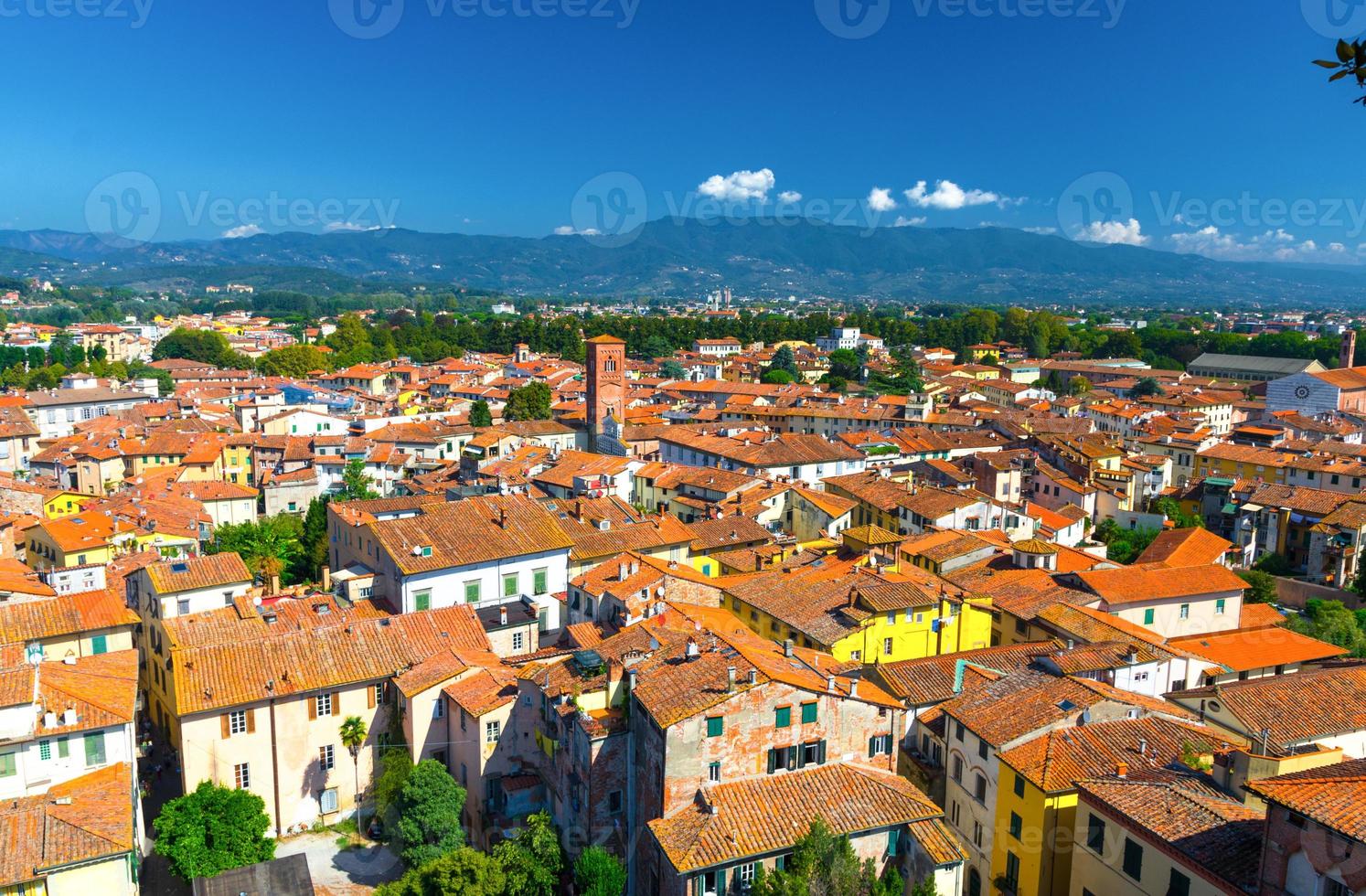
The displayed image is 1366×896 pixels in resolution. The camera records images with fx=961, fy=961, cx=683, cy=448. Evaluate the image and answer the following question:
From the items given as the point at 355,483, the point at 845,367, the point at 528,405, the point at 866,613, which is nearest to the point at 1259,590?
the point at 866,613

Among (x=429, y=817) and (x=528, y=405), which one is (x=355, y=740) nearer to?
(x=429, y=817)

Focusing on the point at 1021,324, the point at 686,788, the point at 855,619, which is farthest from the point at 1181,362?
the point at 686,788

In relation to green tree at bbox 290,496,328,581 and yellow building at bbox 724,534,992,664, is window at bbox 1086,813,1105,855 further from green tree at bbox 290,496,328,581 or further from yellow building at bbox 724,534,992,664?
green tree at bbox 290,496,328,581

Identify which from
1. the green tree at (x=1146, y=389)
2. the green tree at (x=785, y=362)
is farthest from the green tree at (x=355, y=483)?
the green tree at (x=1146, y=389)

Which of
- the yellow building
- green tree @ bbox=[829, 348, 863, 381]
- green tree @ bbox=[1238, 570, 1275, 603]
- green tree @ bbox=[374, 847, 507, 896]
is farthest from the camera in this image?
green tree @ bbox=[829, 348, 863, 381]

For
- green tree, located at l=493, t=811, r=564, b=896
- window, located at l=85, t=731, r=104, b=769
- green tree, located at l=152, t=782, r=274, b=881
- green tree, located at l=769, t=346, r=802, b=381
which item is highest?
green tree, located at l=769, t=346, r=802, b=381

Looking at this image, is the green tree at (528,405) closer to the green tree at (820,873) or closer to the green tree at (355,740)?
the green tree at (355,740)

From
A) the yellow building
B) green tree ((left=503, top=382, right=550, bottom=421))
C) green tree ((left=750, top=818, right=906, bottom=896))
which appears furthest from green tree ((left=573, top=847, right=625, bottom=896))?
green tree ((left=503, top=382, right=550, bottom=421))
